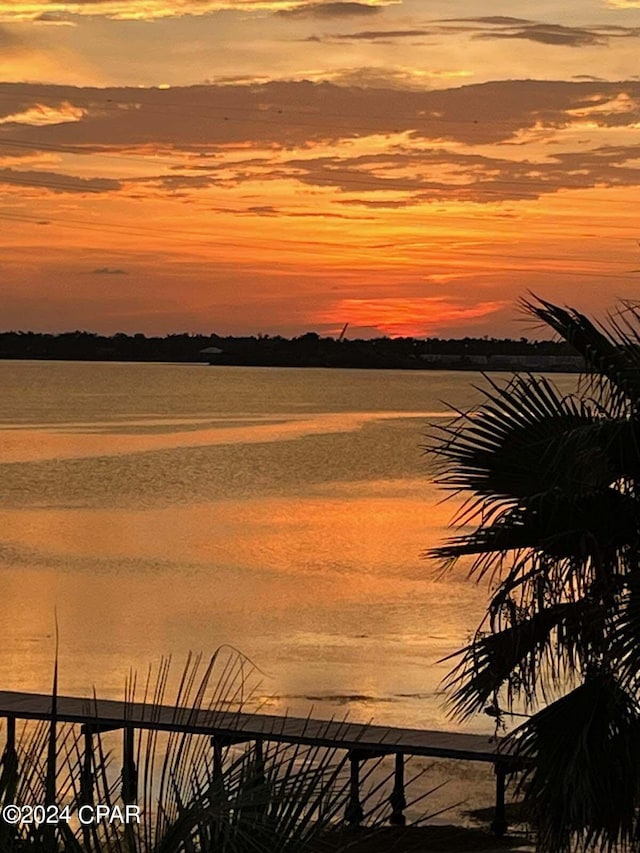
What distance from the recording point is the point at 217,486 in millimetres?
67250

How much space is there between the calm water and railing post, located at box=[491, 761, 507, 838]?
4853 millimetres

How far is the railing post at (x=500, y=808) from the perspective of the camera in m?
11.5

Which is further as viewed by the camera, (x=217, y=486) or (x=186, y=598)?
(x=217, y=486)

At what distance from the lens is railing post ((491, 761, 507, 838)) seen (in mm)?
11484

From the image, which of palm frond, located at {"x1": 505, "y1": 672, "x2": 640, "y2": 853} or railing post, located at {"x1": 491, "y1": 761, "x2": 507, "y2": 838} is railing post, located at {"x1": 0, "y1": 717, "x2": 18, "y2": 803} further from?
railing post, located at {"x1": 491, "y1": 761, "x2": 507, "y2": 838}

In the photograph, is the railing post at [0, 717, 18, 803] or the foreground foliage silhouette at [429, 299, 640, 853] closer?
the railing post at [0, 717, 18, 803]

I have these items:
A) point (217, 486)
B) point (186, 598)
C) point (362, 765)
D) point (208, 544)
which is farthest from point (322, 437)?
point (362, 765)

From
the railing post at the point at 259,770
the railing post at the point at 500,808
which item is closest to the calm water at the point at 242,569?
the railing post at the point at 500,808

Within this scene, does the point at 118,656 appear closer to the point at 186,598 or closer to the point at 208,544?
the point at 186,598

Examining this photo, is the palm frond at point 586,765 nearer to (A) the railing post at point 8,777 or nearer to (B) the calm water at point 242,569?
(A) the railing post at point 8,777

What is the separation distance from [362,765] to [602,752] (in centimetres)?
737

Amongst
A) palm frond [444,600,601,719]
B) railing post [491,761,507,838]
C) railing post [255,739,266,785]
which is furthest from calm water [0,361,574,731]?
railing post [255,739,266,785]

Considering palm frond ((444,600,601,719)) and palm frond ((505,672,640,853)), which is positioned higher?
palm frond ((444,600,601,719))

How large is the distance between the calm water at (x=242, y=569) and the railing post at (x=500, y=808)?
4853mm
